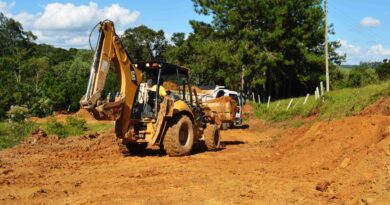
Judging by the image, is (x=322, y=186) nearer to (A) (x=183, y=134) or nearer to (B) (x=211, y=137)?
(A) (x=183, y=134)

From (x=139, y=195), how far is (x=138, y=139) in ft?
16.2

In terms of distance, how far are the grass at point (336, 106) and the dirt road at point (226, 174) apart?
374cm

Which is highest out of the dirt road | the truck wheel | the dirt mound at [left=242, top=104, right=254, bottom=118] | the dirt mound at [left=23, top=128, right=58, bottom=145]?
the dirt mound at [left=242, top=104, right=254, bottom=118]

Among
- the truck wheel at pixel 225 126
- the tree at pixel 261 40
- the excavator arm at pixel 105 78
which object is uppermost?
the tree at pixel 261 40

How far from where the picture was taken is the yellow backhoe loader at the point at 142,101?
12250 mm

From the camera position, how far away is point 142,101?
1380cm

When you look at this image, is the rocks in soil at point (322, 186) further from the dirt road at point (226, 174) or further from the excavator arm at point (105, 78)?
the excavator arm at point (105, 78)

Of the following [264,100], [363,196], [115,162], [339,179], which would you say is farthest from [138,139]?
[264,100]

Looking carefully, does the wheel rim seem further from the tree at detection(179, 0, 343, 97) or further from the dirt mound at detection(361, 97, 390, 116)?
the tree at detection(179, 0, 343, 97)

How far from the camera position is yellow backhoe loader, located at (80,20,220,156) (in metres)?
12.2

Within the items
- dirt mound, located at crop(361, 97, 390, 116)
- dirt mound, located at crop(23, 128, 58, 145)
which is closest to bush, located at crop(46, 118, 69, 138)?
dirt mound, located at crop(23, 128, 58, 145)

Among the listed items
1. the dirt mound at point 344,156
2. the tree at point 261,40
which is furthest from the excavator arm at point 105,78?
the tree at point 261,40

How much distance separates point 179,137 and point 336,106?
10208mm

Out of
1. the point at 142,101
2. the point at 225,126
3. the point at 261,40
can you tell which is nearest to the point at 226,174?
the point at 142,101
